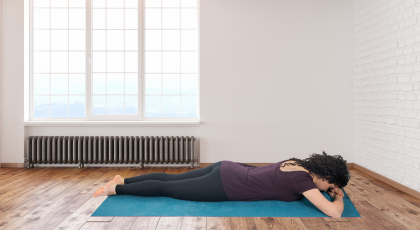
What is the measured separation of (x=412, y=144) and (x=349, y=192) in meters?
0.85

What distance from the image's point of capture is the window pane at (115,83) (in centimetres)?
448

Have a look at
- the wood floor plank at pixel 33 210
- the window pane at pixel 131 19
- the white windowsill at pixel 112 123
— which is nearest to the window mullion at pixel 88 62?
the white windowsill at pixel 112 123

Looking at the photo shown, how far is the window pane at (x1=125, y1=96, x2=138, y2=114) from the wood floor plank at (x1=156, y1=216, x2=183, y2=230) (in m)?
2.57

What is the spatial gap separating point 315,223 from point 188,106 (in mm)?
2833

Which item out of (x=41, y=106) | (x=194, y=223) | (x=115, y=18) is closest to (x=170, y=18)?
(x=115, y=18)

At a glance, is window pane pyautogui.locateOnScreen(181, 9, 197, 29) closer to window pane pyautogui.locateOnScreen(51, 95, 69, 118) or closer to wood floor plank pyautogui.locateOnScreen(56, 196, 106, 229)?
window pane pyautogui.locateOnScreen(51, 95, 69, 118)

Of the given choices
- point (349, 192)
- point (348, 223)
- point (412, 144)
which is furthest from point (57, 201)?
point (412, 144)

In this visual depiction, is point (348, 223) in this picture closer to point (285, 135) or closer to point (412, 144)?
point (412, 144)

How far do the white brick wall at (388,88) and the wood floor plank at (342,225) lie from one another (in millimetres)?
1361

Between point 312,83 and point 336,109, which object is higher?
point 312,83

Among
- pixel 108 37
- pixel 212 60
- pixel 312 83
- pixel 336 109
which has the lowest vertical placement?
pixel 336 109

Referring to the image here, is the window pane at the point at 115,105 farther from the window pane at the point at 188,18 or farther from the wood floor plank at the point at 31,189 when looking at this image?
the window pane at the point at 188,18

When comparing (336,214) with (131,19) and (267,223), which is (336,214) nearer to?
(267,223)

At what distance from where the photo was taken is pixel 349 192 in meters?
3.00
